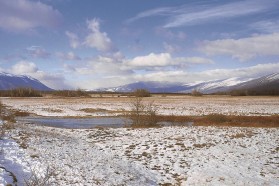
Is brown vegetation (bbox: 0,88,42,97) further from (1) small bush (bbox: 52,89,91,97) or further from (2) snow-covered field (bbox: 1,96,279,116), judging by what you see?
(2) snow-covered field (bbox: 1,96,279,116)

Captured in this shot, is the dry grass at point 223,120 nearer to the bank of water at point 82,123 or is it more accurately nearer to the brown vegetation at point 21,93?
the bank of water at point 82,123

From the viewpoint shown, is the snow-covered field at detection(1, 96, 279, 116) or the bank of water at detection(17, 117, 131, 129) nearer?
the bank of water at detection(17, 117, 131, 129)

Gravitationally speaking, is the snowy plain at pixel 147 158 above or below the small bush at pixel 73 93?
below

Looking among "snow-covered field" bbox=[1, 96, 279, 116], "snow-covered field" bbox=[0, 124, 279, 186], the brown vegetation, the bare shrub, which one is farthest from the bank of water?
the brown vegetation

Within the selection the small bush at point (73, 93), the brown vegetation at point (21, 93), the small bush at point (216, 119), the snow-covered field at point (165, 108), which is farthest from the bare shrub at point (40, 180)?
the brown vegetation at point (21, 93)

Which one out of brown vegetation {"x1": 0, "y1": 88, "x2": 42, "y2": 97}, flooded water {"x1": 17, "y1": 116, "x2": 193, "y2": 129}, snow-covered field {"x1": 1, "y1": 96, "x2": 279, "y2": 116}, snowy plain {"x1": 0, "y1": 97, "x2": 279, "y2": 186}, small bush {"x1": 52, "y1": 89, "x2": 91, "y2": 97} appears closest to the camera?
snowy plain {"x1": 0, "y1": 97, "x2": 279, "y2": 186}

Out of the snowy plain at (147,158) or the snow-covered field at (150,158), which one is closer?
the snowy plain at (147,158)

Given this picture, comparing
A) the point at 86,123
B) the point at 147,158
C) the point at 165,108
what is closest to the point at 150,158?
the point at 147,158

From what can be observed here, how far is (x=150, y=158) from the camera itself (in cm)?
2056

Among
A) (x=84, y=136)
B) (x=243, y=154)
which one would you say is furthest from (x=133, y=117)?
(x=243, y=154)

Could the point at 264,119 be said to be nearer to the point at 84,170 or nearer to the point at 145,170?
the point at 145,170

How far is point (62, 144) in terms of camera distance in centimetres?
2250

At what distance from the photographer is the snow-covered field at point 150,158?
53.1 feet

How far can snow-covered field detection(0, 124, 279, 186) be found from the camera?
16188 mm
